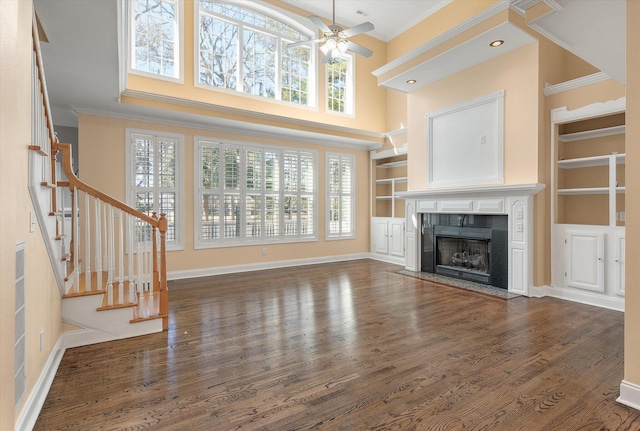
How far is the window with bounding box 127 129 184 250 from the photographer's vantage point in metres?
5.77

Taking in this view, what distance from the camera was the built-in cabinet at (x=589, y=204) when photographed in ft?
14.1

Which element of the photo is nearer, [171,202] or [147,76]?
[147,76]

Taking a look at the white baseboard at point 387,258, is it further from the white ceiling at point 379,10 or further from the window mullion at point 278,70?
the white ceiling at point 379,10

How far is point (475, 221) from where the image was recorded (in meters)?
5.57

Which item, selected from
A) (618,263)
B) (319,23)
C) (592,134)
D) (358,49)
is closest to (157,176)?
(319,23)

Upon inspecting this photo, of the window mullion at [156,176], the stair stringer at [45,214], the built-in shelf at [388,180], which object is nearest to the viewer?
the stair stringer at [45,214]

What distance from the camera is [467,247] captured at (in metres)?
5.89

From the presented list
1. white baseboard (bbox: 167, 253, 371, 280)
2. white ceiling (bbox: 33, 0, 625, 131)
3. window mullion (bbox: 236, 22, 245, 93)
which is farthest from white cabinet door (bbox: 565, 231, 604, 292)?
window mullion (bbox: 236, 22, 245, 93)

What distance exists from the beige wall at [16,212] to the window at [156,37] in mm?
3978

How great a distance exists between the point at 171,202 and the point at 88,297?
3.07m

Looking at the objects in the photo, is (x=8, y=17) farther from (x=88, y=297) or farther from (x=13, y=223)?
(x=88, y=297)

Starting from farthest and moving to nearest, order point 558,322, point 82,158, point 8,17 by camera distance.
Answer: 1. point 82,158
2. point 558,322
3. point 8,17

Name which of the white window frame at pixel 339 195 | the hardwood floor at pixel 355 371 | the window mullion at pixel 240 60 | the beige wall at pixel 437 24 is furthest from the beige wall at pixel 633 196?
the white window frame at pixel 339 195

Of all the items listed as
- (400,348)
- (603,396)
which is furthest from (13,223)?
(603,396)
